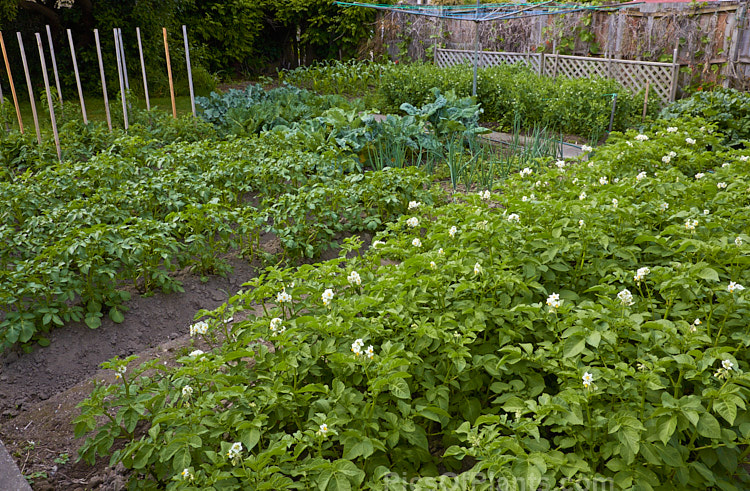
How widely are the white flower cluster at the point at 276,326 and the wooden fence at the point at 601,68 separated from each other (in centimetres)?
822

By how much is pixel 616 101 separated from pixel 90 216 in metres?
7.22

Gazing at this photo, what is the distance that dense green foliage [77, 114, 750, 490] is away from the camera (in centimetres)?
176

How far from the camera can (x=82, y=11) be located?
10984 mm

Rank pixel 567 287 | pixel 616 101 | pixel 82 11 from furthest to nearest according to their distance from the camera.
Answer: pixel 82 11 < pixel 616 101 < pixel 567 287

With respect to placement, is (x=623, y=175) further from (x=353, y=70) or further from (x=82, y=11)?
(x=82, y=11)

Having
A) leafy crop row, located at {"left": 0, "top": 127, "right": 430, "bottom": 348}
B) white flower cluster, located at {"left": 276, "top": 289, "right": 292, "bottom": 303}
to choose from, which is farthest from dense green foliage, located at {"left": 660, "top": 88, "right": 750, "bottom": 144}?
white flower cluster, located at {"left": 276, "top": 289, "right": 292, "bottom": 303}

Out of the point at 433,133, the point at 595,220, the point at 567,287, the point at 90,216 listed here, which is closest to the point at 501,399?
the point at 567,287

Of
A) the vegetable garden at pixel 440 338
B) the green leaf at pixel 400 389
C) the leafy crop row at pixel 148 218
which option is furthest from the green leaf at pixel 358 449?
the leafy crop row at pixel 148 218

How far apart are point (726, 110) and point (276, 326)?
717 centimetres

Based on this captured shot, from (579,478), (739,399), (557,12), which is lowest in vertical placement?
(579,478)

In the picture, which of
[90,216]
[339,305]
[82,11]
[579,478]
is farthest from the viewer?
[82,11]

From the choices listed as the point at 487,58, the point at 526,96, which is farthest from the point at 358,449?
the point at 487,58

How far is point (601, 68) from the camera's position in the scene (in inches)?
383

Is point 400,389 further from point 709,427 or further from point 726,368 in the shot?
point 726,368
